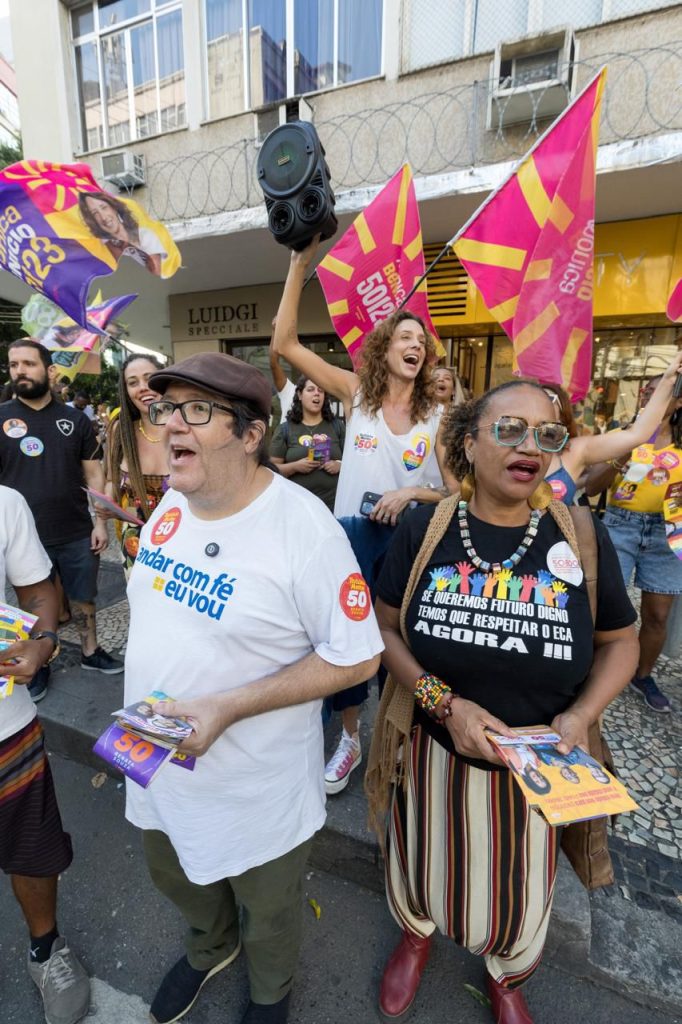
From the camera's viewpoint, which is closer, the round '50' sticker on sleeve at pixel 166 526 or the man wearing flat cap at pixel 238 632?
the man wearing flat cap at pixel 238 632

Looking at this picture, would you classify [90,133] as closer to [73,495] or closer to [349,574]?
[73,495]

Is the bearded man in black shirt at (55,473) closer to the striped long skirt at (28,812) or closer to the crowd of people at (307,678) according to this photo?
the striped long skirt at (28,812)

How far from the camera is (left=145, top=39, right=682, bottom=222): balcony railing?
5242 mm

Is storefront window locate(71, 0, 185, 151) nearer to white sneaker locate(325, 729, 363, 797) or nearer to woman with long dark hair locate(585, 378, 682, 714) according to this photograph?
woman with long dark hair locate(585, 378, 682, 714)

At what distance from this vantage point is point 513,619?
4.66 ft

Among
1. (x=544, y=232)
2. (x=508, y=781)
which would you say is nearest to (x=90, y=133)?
(x=544, y=232)

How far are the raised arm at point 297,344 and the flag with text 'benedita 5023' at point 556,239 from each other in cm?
102

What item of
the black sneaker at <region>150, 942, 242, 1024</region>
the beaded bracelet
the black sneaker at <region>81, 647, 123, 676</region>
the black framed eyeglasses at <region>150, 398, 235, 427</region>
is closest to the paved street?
the black sneaker at <region>150, 942, 242, 1024</region>

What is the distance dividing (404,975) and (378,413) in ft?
7.45

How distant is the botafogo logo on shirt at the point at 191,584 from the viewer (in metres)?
1.33

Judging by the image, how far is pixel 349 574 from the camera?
1.38 m

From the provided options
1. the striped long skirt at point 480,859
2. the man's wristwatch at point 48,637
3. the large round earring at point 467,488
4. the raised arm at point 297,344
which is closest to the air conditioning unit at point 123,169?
the raised arm at point 297,344

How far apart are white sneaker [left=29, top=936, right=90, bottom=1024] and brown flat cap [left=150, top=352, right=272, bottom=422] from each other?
2110mm

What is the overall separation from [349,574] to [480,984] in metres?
1.75
